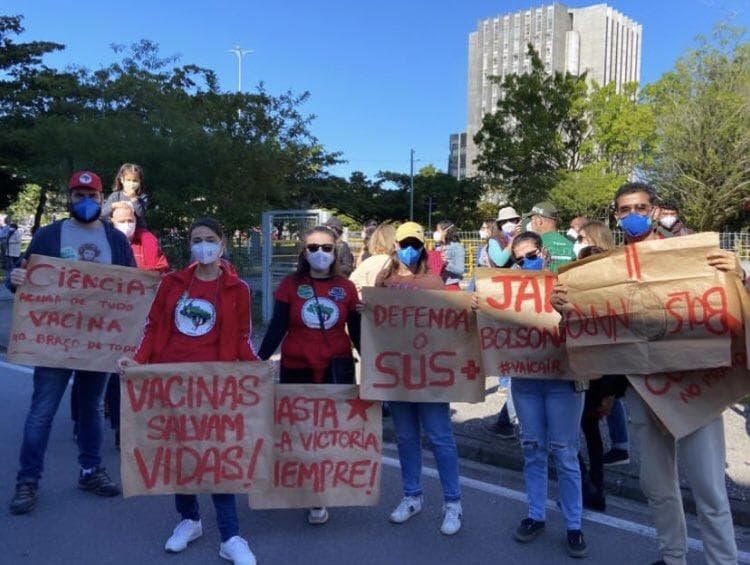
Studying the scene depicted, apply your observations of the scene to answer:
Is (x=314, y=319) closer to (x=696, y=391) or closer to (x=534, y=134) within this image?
(x=696, y=391)

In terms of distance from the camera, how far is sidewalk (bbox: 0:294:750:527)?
15.1 feet

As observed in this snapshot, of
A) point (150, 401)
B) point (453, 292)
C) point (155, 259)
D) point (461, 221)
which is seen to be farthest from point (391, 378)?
point (461, 221)

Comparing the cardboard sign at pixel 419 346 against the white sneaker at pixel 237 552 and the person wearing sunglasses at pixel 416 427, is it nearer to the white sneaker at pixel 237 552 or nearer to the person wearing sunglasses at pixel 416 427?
the person wearing sunglasses at pixel 416 427

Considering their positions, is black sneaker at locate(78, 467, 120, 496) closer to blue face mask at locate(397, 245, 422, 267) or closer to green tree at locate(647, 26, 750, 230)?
blue face mask at locate(397, 245, 422, 267)

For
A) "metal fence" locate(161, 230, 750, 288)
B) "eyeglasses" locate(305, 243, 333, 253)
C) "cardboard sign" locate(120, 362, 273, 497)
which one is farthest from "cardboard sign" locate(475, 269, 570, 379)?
"metal fence" locate(161, 230, 750, 288)

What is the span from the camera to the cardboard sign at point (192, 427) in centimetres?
369

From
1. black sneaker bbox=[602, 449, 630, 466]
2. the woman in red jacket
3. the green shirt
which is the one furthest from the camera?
the green shirt

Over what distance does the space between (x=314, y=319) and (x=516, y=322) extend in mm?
1172

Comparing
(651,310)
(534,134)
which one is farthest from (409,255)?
(534,134)

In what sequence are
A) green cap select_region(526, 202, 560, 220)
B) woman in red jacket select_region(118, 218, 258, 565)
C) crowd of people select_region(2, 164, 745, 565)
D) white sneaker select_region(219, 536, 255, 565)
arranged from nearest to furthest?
crowd of people select_region(2, 164, 745, 565), white sneaker select_region(219, 536, 255, 565), woman in red jacket select_region(118, 218, 258, 565), green cap select_region(526, 202, 560, 220)

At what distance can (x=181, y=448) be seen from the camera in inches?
147

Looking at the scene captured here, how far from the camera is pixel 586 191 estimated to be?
34.4 meters

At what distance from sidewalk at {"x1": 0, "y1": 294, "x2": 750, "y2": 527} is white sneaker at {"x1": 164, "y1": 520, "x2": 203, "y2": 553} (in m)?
2.40

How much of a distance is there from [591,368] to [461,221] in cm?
4524
